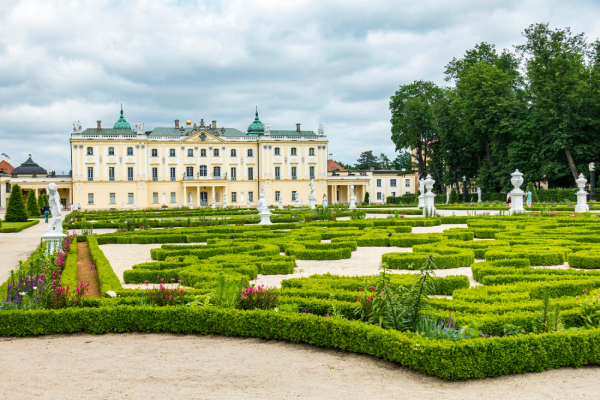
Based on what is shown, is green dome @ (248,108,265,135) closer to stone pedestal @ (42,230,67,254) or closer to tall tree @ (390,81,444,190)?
tall tree @ (390,81,444,190)

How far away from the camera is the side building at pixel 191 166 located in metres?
49.6

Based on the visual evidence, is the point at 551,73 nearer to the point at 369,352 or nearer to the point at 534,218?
the point at 534,218

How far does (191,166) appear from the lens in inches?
2026

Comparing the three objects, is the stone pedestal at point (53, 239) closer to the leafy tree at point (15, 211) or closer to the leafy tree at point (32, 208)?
the leafy tree at point (15, 211)

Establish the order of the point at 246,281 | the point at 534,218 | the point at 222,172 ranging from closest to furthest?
the point at 246,281 < the point at 534,218 < the point at 222,172

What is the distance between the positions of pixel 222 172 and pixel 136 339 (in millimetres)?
47865

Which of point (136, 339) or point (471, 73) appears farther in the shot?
point (471, 73)

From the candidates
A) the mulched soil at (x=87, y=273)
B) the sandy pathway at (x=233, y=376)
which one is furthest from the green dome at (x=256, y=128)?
the sandy pathway at (x=233, y=376)

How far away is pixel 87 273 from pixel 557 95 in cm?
2995

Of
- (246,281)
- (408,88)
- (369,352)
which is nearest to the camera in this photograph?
(369,352)

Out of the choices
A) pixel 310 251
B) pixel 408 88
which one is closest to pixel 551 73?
pixel 408 88

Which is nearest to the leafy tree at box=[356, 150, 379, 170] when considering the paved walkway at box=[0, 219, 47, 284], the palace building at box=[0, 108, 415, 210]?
the palace building at box=[0, 108, 415, 210]

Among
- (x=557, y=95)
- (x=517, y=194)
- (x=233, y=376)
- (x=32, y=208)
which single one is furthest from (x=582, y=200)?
(x=32, y=208)

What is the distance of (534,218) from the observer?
1523 centimetres
